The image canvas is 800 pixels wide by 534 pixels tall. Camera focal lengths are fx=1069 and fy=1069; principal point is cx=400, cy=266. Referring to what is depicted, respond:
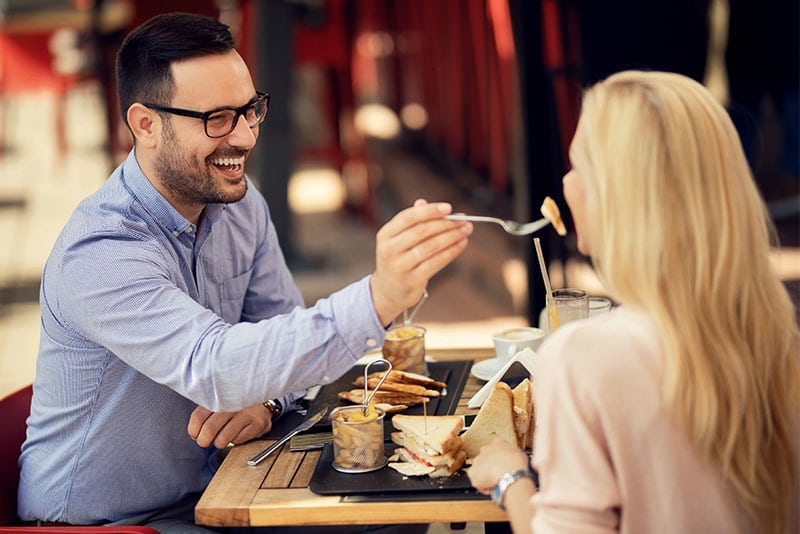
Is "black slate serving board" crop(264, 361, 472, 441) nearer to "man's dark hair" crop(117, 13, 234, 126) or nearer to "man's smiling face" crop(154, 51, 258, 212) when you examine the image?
"man's smiling face" crop(154, 51, 258, 212)

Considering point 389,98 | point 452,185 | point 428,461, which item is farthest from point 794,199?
point 389,98

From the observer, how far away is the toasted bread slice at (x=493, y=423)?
5.97ft

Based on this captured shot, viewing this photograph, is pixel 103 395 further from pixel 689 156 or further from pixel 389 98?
pixel 389 98

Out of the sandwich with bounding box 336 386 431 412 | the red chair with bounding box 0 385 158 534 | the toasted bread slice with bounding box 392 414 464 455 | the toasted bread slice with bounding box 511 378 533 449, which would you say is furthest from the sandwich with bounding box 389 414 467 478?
the red chair with bounding box 0 385 158 534

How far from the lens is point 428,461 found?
1.76 m

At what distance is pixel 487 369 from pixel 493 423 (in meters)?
0.47

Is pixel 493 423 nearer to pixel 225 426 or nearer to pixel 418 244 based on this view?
pixel 418 244

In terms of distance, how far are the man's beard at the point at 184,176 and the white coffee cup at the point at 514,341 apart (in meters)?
0.63

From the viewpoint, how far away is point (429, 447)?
1763mm

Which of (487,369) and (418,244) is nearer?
(418,244)

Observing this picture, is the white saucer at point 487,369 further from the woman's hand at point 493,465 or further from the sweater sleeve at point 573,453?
the sweater sleeve at point 573,453

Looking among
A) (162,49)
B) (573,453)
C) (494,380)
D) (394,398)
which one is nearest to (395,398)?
(394,398)

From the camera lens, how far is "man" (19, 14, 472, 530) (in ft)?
5.99

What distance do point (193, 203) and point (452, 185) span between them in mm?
6238
